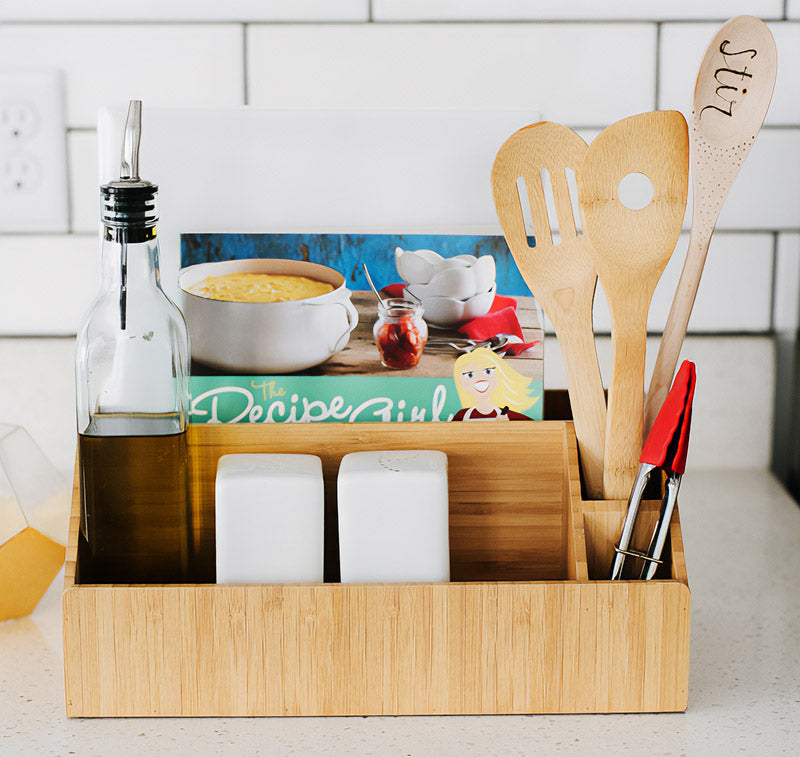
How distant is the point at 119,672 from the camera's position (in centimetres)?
53

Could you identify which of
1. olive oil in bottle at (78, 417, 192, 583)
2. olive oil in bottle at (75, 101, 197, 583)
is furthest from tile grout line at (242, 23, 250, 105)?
olive oil in bottle at (78, 417, 192, 583)

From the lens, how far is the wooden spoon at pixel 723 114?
56 cm

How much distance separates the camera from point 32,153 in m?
0.86

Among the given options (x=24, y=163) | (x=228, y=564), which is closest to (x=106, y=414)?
(x=228, y=564)

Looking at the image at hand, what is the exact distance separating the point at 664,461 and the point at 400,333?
0.67ft

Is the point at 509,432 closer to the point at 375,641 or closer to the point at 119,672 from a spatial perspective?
the point at 375,641

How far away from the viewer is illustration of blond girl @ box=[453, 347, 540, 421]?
2.19ft

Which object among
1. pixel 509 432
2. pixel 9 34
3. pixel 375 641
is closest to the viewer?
pixel 375 641

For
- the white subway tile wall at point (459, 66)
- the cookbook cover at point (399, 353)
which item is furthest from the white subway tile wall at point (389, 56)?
the cookbook cover at point (399, 353)

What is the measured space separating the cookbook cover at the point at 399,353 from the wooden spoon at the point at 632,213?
105 millimetres

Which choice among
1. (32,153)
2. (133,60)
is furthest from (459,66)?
(32,153)

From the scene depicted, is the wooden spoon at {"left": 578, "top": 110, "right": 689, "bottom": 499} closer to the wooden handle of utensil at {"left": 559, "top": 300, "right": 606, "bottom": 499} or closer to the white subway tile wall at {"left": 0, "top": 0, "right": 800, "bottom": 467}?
the wooden handle of utensil at {"left": 559, "top": 300, "right": 606, "bottom": 499}

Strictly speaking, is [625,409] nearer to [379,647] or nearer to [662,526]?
[662,526]

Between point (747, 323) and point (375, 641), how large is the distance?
559mm
